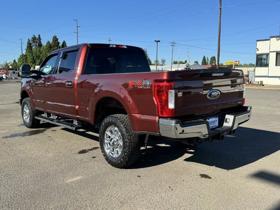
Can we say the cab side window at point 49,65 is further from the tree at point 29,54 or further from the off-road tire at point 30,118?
the tree at point 29,54

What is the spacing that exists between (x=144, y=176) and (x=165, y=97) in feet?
4.43

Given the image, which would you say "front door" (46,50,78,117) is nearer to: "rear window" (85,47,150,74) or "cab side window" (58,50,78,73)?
"cab side window" (58,50,78,73)

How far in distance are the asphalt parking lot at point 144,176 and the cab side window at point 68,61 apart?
5.30 feet

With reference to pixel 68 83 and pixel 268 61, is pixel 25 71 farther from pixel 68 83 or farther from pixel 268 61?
pixel 268 61

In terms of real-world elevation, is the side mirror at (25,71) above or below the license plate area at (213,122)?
above

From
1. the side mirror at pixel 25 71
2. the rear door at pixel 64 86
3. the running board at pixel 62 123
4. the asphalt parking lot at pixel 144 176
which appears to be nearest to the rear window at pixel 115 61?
the rear door at pixel 64 86

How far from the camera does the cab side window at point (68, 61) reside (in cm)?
702

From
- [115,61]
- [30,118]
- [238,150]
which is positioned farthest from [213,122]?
[30,118]

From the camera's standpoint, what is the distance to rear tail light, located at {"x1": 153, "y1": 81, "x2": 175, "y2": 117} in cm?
465

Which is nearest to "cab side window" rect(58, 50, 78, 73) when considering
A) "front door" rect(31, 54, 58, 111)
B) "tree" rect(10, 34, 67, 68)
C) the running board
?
"front door" rect(31, 54, 58, 111)

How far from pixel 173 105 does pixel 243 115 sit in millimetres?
1817

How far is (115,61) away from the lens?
277 inches

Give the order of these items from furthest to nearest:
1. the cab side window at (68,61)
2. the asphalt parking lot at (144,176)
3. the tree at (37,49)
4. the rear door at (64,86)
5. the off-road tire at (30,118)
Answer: the tree at (37,49) < the off-road tire at (30,118) < the cab side window at (68,61) < the rear door at (64,86) < the asphalt parking lot at (144,176)

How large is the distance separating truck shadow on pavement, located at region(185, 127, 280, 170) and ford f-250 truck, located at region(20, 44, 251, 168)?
706mm
